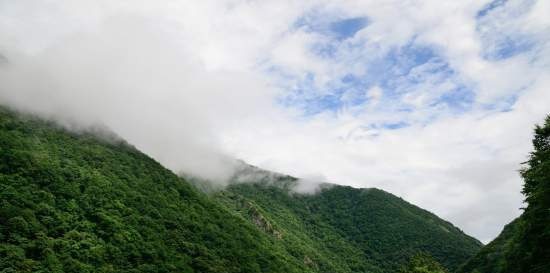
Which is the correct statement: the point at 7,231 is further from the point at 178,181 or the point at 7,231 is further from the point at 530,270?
the point at 530,270

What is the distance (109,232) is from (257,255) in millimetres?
47581

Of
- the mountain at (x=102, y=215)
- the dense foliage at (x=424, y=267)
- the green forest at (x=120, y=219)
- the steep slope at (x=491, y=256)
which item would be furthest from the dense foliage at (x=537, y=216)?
the mountain at (x=102, y=215)

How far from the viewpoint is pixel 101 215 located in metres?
95.6

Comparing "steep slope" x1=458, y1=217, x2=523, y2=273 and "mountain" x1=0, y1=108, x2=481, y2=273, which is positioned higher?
"steep slope" x1=458, y1=217, x2=523, y2=273

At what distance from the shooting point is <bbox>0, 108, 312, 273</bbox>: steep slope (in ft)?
261

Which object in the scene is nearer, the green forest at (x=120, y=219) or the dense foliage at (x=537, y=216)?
the dense foliage at (x=537, y=216)

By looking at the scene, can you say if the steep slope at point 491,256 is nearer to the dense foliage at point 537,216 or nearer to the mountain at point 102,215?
the dense foliage at point 537,216

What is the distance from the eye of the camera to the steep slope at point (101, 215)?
79625mm

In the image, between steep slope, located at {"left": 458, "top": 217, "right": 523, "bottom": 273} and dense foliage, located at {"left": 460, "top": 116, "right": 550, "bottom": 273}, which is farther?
steep slope, located at {"left": 458, "top": 217, "right": 523, "bottom": 273}

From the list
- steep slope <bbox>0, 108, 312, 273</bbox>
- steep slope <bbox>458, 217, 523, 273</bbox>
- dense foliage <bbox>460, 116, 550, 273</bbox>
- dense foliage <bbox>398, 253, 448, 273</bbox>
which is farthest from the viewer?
steep slope <bbox>458, 217, 523, 273</bbox>

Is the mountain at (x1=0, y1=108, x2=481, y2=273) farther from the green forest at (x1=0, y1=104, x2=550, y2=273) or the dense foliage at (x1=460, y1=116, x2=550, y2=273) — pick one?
the dense foliage at (x1=460, y1=116, x2=550, y2=273)

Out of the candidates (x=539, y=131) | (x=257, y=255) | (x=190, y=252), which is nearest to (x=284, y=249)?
(x=257, y=255)

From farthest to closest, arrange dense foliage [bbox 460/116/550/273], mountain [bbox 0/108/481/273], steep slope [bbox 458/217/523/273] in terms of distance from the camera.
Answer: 1. steep slope [bbox 458/217/523/273]
2. mountain [bbox 0/108/481/273]
3. dense foliage [bbox 460/116/550/273]

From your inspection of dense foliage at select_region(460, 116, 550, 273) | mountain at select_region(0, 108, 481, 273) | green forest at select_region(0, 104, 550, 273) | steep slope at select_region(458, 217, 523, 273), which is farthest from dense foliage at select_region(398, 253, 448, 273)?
mountain at select_region(0, 108, 481, 273)
